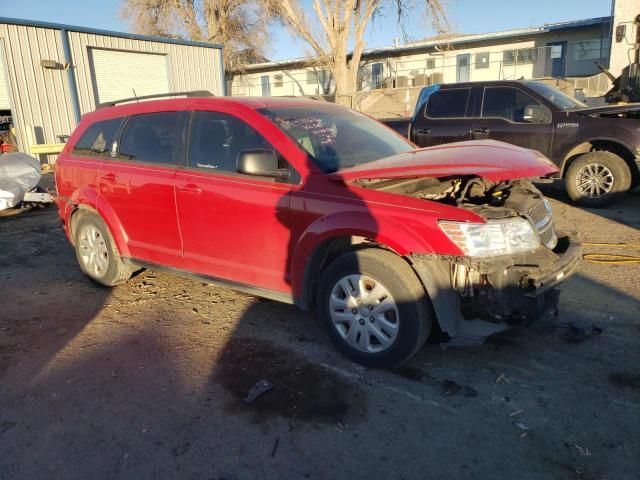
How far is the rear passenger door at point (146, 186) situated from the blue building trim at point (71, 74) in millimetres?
12268

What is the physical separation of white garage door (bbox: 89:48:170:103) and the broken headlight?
14.8 m

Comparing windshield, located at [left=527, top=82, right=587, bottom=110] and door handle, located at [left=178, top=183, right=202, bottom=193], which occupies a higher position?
windshield, located at [left=527, top=82, right=587, bottom=110]

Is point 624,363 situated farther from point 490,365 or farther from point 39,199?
point 39,199

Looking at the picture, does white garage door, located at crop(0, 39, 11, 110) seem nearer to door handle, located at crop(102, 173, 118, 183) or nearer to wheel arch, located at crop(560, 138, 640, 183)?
door handle, located at crop(102, 173, 118, 183)

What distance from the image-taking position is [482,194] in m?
3.70

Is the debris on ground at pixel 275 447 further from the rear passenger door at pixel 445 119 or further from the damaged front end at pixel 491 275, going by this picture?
the rear passenger door at pixel 445 119

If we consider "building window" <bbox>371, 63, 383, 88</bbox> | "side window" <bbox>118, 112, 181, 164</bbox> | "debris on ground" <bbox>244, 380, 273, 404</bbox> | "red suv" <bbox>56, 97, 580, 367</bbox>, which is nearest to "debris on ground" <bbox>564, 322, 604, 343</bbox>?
"red suv" <bbox>56, 97, 580, 367</bbox>

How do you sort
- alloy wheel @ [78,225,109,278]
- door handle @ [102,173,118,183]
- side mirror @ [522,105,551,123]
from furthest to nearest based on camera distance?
side mirror @ [522,105,551,123], alloy wheel @ [78,225,109,278], door handle @ [102,173,118,183]

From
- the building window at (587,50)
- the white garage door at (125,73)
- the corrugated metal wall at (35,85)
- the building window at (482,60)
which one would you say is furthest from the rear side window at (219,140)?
the building window at (482,60)

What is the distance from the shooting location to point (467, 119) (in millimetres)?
8312

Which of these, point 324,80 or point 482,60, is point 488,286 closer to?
point 482,60

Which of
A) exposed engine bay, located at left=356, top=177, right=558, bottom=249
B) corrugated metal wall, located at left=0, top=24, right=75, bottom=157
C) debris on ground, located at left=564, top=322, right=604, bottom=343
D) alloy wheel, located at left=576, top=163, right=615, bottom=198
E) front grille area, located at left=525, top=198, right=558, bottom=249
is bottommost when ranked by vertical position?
debris on ground, located at left=564, top=322, right=604, bottom=343

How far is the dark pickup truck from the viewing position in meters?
7.27

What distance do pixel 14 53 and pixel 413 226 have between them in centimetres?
1482
